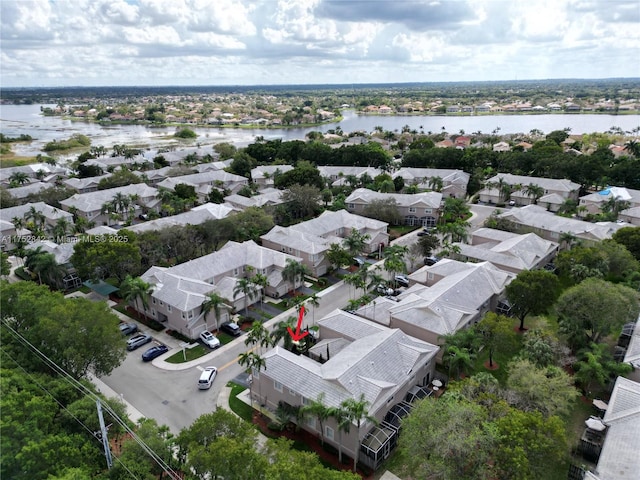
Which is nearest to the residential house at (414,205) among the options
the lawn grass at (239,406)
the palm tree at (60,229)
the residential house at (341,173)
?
the residential house at (341,173)

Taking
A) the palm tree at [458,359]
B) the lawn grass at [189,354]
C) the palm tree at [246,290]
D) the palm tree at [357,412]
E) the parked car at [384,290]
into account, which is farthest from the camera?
the parked car at [384,290]

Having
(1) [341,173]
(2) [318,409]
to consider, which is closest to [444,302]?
(2) [318,409]

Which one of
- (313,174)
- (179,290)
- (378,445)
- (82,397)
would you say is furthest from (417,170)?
(82,397)

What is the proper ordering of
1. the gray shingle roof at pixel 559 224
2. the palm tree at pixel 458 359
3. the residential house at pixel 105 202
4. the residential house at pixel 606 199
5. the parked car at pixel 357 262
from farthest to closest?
the residential house at pixel 606 199 → the residential house at pixel 105 202 → the gray shingle roof at pixel 559 224 → the parked car at pixel 357 262 → the palm tree at pixel 458 359

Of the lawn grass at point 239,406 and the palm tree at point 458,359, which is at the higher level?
the palm tree at point 458,359

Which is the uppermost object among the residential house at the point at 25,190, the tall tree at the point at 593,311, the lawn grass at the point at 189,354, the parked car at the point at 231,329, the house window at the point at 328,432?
the tall tree at the point at 593,311

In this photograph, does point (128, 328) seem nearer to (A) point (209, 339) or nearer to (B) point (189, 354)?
(B) point (189, 354)

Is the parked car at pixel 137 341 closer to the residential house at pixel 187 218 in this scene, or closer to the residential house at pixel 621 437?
the residential house at pixel 187 218
